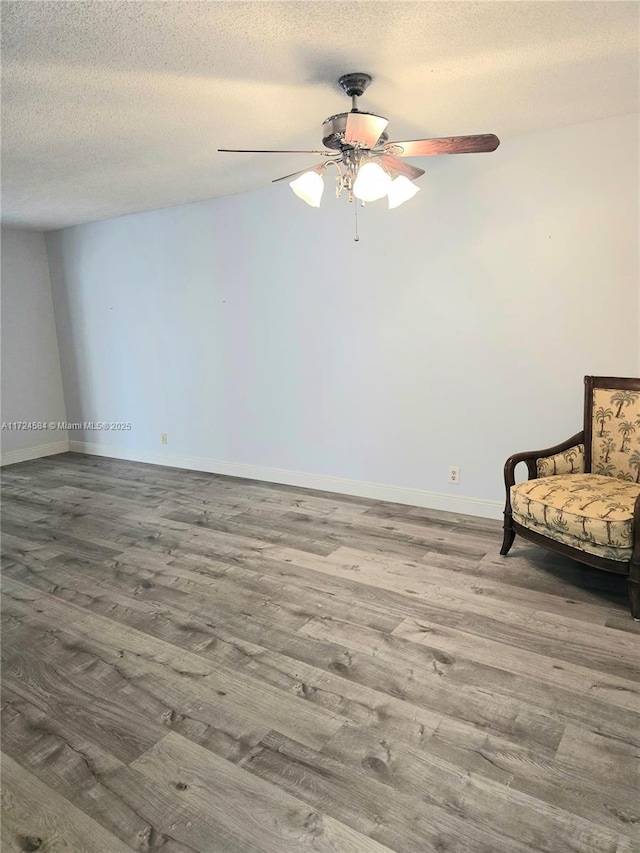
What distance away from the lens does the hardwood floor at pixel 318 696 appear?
1532 mm

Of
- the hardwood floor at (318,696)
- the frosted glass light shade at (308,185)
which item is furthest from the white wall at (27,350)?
the frosted glass light shade at (308,185)

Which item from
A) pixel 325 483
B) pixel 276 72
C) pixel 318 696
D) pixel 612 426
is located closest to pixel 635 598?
pixel 612 426

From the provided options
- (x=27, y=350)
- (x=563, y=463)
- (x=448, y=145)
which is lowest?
(x=563, y=463)

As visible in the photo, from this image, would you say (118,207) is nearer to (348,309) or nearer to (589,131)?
(348,309)

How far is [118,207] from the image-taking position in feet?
15.8

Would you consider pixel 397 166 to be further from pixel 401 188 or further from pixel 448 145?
pixel 448 145

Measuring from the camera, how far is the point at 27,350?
5898 mm

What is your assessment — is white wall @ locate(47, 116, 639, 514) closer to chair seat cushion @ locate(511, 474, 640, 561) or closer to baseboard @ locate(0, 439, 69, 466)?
chair seat cushion @ locate(511, 474, 640, 561)

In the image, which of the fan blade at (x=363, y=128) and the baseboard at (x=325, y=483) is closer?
the fan blade at (x=363, y=128)

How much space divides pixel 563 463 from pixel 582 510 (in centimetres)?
58

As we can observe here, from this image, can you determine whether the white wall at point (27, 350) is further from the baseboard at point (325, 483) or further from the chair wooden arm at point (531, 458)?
the chair wooden arm at point (531, 458)

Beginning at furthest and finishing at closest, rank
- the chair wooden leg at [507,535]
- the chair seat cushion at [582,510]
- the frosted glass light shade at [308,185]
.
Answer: the chair wooden leg at [507,535] < the chair seat cushion at [582,510] < the frosted glass light shade at [308,185]

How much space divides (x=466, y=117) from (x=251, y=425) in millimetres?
2860

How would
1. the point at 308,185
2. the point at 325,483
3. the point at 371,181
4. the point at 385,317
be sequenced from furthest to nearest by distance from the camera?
the point at 325,483
the point at 385,317
the point at 308,185
the point at 371,181
